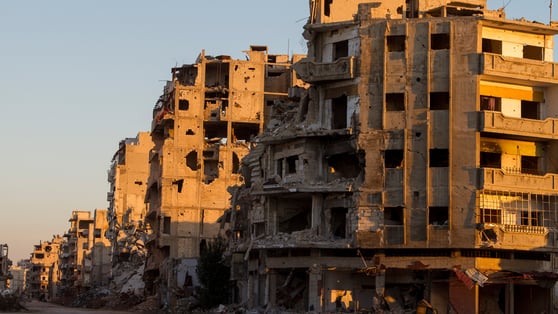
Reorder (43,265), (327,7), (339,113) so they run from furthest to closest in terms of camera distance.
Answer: (43,265) < (327,7) < (339,113)

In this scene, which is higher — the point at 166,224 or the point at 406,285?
the point at 166,224

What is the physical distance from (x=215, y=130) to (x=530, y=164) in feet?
122

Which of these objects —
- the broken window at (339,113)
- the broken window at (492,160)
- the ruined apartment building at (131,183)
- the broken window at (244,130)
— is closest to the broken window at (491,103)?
the broken window at (492,160)

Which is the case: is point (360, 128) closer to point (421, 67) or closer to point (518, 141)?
point (421, 67)

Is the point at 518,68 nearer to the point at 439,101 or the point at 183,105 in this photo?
the point at 439,101

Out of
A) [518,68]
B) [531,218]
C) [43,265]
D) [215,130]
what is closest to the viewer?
[531,218]

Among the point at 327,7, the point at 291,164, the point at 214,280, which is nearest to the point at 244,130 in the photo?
the point at 214,280

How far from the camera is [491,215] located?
48938mm

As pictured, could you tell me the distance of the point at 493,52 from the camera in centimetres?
5128

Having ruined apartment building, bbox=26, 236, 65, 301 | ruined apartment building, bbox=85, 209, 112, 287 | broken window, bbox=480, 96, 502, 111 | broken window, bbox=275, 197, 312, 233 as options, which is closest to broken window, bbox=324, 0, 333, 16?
broken window, bbox=275, 197, 312, 233

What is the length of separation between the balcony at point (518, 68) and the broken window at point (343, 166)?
8604 mm

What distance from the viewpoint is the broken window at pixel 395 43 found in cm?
5015

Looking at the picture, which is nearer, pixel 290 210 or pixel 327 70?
pixel 327 70

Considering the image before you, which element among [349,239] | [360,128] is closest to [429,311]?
[349,239]
